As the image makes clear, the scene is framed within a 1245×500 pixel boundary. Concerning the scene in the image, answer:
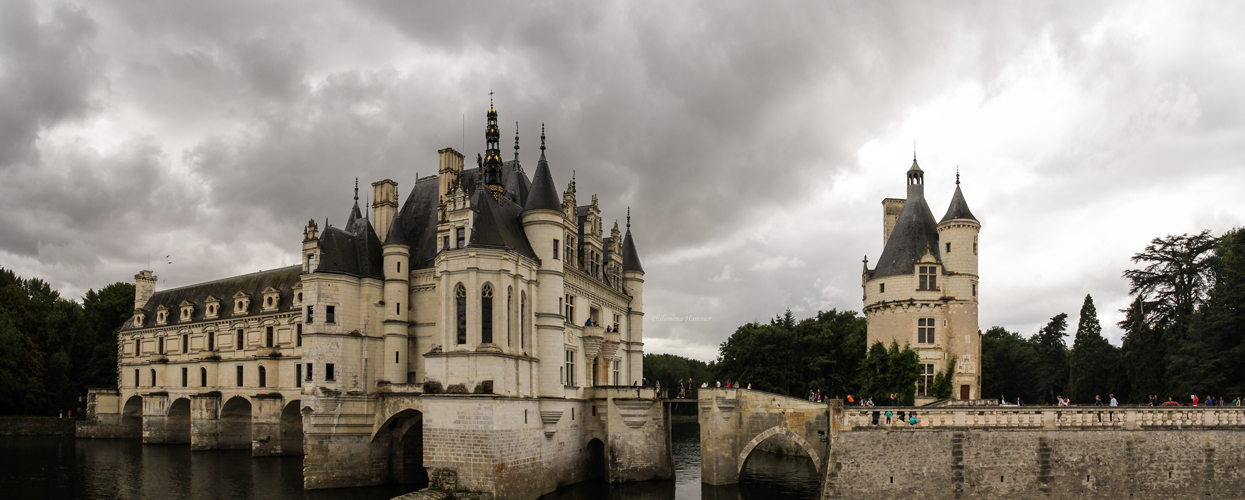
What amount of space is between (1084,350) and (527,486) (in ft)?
134

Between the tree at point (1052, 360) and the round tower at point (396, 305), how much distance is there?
49.5m

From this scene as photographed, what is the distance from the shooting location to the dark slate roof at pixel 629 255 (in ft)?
149

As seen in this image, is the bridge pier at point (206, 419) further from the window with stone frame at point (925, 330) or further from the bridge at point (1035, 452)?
the window with stone frame at point (925, 330)

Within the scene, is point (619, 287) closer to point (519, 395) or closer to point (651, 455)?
point (651, 455)

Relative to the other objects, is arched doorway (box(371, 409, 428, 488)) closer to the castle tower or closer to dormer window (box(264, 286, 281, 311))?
the castle tower

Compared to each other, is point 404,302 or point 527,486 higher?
point 404,302

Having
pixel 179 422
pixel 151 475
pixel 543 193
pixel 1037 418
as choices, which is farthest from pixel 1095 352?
pixel 179 422

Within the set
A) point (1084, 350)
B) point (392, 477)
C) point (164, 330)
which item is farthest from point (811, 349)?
point (164, 330)

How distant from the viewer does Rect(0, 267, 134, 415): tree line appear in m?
63.4

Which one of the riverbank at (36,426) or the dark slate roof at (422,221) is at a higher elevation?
the dark slate roof at (422,221)

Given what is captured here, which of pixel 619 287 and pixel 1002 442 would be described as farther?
pixel 619 287

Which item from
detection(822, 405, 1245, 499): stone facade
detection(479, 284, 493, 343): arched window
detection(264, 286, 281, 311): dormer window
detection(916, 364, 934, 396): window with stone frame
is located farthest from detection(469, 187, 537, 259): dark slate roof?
detection(264, 286, 281, 311): dormer window

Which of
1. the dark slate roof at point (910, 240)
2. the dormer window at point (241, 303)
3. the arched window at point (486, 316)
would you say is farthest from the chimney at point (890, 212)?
the dormer window at point (241, 303)

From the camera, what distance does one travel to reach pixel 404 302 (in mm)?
35562
